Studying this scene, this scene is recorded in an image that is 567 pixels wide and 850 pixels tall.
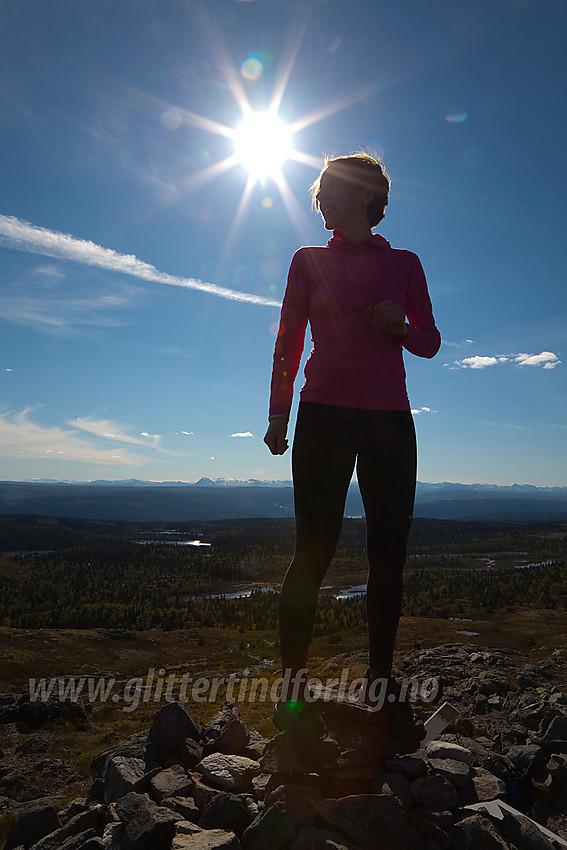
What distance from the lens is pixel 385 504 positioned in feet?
10.7

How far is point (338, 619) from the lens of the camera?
47188 mm

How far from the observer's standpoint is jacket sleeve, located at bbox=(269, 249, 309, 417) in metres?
3.42

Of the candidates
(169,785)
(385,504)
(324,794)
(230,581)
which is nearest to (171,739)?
(169,785)

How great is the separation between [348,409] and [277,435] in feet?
1.71

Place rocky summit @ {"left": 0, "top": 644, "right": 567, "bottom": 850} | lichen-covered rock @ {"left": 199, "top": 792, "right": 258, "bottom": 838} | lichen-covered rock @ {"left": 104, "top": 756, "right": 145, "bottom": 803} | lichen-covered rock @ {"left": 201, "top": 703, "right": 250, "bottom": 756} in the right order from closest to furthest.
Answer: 1. rocky summit @ {"left": 0, "top": 644, "right": 567, "bottom": 850}
2. lichen-covered rock @ {"left": 199, "top": 792, "right": 258, "bottom": 838}
3. lichen-covered rock @ {"left": 104, "top": 756, "right": 145, "bottom": 803}
4. lichen-covered rock @ {"left": 201, "top": 703, "right": 250, "bottom": 756}

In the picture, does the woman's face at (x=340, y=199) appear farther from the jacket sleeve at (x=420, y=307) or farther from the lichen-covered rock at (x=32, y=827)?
the lichen-covered rock at (x=32, y=827)

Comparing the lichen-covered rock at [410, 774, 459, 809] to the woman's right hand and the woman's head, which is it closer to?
the woman's right hand

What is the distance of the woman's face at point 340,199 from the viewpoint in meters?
3.54

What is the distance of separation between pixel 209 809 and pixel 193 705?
11.9 meters

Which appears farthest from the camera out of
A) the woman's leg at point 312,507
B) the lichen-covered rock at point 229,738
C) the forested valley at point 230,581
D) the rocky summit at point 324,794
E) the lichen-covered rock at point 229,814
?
the forested valley at point 230,581

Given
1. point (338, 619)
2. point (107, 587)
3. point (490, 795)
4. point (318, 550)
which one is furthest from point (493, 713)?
point (107, 587)

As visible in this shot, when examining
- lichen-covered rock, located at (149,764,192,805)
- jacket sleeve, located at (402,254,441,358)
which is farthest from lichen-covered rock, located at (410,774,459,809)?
jacket sleeve, located at (402,254,441,358)

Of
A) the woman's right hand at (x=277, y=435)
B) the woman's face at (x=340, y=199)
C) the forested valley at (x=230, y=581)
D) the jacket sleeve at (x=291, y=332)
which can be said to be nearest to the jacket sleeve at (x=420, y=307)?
the woman's face at (x=340, y=199)

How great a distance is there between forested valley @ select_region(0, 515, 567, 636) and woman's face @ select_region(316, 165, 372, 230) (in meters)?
42.8
